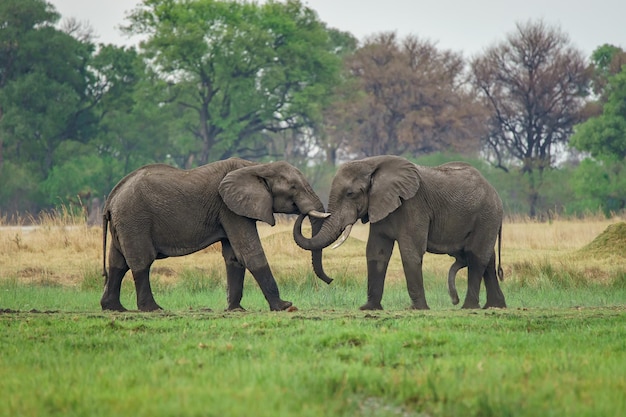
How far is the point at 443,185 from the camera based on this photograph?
48.8 feet

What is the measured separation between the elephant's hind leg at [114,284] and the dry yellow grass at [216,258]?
4492 millimetres

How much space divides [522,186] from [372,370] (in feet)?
162

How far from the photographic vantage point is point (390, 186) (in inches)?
561

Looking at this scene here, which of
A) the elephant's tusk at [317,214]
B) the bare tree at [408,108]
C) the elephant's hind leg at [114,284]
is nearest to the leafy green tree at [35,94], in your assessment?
the bare tree at [408,108]

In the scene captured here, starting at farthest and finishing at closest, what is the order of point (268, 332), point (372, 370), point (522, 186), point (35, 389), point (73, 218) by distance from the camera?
point (522, 186) → point (73, 218) → point (268, 332) → point (372, 370) → point (35, 389)

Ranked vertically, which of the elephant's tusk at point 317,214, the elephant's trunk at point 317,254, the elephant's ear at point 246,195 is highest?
the elephant's ear at point 246,195

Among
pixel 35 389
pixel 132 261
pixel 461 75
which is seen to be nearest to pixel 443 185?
pixel 132 261

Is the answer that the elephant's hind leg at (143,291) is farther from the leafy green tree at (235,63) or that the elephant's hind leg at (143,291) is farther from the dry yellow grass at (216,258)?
the leafy green tree at (235,63)

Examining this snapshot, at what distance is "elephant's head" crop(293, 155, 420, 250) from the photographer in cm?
1420

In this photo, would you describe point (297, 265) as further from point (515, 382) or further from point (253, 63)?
point (253, 63)

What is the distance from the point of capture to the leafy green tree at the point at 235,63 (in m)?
55.9

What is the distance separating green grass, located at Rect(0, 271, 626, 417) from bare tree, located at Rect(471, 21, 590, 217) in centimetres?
4646

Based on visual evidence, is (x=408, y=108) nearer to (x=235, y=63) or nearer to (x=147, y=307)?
(x=235, y=63)

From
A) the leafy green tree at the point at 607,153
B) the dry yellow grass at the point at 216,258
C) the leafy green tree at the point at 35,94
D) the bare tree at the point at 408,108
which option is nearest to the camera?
the dry yellow grass at the point at 216,258
